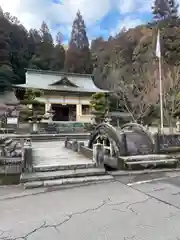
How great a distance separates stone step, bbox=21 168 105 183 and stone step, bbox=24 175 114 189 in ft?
0.45

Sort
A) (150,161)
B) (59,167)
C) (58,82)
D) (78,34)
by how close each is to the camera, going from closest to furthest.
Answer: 1. (59,167)
2. (150,161)
3. (58,82)
4. (78,34)

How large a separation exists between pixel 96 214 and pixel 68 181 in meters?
1.90

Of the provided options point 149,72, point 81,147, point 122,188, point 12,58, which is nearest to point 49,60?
point 12,58

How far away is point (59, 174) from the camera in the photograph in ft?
18.2

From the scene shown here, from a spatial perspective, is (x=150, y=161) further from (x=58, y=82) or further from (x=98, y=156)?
(x=58, y=82)

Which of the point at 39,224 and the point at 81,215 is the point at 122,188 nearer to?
the point at 81,215

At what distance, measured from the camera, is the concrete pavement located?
2.93 metres

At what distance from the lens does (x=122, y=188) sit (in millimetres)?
4945

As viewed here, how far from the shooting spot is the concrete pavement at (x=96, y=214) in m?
2.93

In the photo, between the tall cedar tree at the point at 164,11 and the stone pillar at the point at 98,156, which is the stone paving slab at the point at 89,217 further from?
the tall cedar tree at the point at 164,11

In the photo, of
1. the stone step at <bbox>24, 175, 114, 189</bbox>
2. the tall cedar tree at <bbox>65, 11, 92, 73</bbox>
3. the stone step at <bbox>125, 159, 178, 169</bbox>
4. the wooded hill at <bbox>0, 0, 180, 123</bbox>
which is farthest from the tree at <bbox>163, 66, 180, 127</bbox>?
the tall cedar tree at <bbox>65, 11, 92, 73</bbox>

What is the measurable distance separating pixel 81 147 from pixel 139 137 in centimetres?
235

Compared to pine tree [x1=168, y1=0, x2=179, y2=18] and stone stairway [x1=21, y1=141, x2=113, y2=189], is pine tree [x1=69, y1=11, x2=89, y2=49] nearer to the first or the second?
pine tree [x1=168, y1=0, x2=179, y2=18]

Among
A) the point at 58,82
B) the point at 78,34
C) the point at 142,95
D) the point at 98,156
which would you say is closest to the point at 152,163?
the point at 98,156
